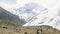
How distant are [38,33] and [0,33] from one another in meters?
14.3

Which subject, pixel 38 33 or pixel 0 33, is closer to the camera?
pixel 0 33

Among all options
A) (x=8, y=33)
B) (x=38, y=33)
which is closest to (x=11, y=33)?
(x=8, y=33)

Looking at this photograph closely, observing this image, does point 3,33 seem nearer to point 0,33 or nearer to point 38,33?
point 0,33

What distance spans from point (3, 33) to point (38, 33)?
13.1 m

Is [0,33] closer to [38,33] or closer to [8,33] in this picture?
[8,33]

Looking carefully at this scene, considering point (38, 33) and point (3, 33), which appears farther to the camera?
point (38, 33)

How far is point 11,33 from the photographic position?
68.9m

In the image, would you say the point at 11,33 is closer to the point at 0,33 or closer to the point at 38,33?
the point at 0,33

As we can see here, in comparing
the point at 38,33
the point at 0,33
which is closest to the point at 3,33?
the point at 0,33

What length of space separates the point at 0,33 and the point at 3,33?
1363 millimetres

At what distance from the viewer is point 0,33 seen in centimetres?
6531

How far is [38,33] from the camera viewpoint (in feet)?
235

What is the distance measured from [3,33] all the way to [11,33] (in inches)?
140
